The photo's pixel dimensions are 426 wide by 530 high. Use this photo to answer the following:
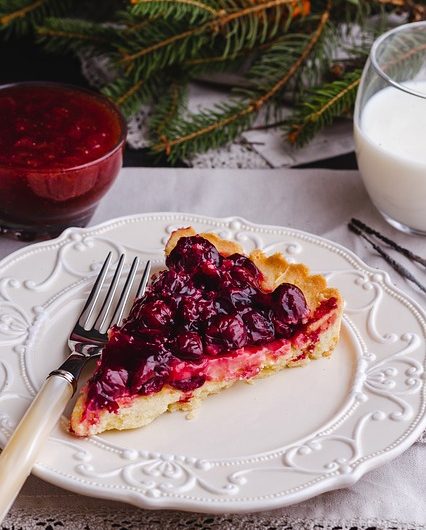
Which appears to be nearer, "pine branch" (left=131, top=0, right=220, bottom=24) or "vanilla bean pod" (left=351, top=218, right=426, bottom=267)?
"vanilla bean pod" (left=351, top=218, right=426, bottom=267)

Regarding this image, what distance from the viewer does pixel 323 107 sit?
3.32 m

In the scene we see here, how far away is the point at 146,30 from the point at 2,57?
880 millimetres

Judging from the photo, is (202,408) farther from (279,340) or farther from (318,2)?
(318,2)

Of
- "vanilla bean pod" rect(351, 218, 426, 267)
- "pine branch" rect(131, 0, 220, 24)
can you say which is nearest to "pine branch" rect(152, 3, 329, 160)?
"pine branch" rect(131, 0, 220, 24)

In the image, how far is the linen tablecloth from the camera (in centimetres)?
198

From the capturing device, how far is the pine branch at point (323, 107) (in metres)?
3.33

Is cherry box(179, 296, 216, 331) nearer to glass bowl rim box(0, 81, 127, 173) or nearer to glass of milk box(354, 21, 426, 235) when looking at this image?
glass bowl rim box(0, 81, 127, 173)

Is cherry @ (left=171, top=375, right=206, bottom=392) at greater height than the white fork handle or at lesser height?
lesser

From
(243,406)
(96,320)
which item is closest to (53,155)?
(96,320)

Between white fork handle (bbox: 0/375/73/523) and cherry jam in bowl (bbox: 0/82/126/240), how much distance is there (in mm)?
841

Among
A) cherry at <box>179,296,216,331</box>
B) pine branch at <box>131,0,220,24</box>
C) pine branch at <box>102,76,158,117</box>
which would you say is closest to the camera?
cherry at <box>179,296,216,331</box>

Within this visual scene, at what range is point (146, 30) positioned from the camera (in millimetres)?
3504

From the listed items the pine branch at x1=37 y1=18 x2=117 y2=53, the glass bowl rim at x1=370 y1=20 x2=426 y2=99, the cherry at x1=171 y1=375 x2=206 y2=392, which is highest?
the glass bowl rim at x1=370 y1=20 x2=426 y2=99

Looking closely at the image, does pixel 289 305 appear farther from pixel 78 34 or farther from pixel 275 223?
pixel 78 34
